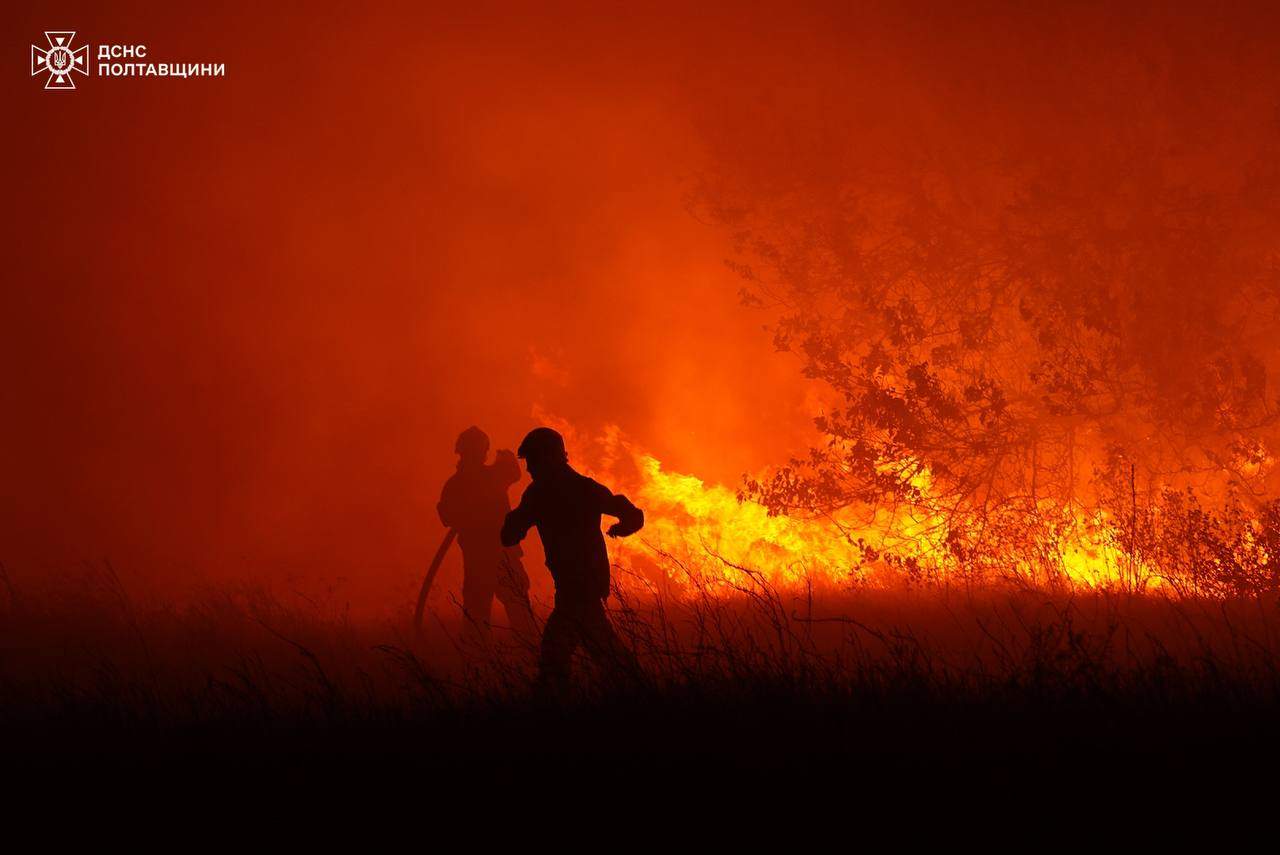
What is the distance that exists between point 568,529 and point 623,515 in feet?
1.10

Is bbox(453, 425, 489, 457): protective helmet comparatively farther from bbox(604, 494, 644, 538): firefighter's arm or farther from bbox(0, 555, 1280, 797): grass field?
bbox(0, 555, 1280, 797): grass field

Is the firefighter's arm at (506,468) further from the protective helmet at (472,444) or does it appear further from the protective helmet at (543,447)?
the protective helmet at (543,447)

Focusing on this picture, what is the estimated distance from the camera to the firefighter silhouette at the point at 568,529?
253 inches

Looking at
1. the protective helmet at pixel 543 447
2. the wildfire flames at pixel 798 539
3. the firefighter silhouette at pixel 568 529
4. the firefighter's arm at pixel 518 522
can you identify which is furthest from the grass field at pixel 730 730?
the wildfire flames at pixel 798 539

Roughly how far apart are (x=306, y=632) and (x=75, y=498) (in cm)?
2187

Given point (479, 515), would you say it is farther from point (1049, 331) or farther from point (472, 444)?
point (1049, 331)

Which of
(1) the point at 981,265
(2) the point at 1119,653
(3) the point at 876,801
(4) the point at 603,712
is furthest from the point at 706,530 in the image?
(3) the point at 876,801

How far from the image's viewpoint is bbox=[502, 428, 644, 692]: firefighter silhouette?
6414 millimetres

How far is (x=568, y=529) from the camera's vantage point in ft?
21.7

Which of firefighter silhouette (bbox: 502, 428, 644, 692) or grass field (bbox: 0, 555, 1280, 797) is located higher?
firefighter silhouette (bbox: 502, 428, 644, 692)

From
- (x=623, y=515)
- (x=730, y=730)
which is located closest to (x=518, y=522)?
(x=623, y=515)

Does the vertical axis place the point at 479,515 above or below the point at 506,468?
below

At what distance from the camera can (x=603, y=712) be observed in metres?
5.05

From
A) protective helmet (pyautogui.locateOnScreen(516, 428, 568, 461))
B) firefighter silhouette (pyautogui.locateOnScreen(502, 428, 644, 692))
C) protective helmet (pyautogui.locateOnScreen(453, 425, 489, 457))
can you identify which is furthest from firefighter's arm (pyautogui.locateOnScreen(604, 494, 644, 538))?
protective helmet (pyautogui.locateOnScreen(453, 425, 489, 457))
